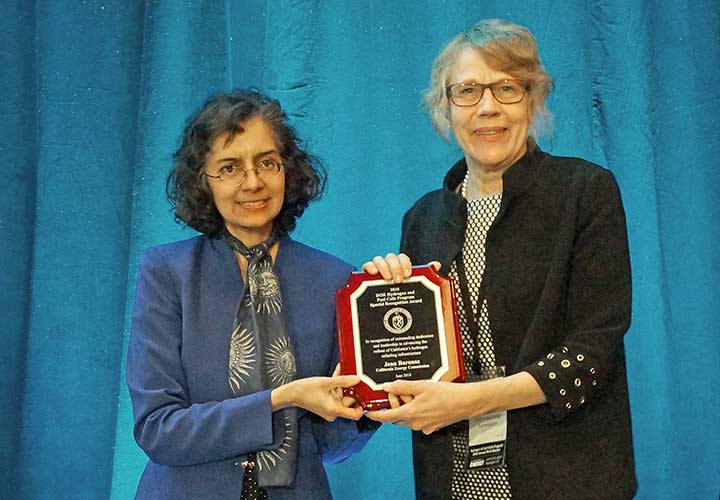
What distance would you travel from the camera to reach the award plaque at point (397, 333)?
151 centimetres

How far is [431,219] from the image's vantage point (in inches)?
69.1

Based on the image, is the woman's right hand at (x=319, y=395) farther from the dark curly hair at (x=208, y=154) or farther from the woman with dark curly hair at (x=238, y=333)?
the dark curly hair at (x=208, y=154)

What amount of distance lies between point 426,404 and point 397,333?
139mm

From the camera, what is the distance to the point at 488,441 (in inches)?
60.5

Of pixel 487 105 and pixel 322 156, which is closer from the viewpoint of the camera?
pixel 487 105

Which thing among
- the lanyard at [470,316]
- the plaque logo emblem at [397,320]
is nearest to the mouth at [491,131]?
the lanyard at [470,316]

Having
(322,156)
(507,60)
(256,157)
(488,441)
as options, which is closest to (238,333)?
(256,157)

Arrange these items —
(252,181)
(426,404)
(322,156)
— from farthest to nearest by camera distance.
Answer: (322,156)
(252,181)
(426,404)

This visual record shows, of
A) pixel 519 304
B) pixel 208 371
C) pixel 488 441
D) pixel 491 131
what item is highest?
pixel 491 131

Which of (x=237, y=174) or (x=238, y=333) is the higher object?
(x=237, y=174)

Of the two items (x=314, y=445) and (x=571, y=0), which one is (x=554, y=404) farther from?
(x=571, y=0)

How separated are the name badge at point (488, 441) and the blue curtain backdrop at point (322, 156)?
32.7 inches

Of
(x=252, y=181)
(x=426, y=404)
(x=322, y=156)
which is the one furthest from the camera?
(x=322, y=156)

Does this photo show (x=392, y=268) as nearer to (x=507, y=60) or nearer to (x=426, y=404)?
(x=426, y=404)
